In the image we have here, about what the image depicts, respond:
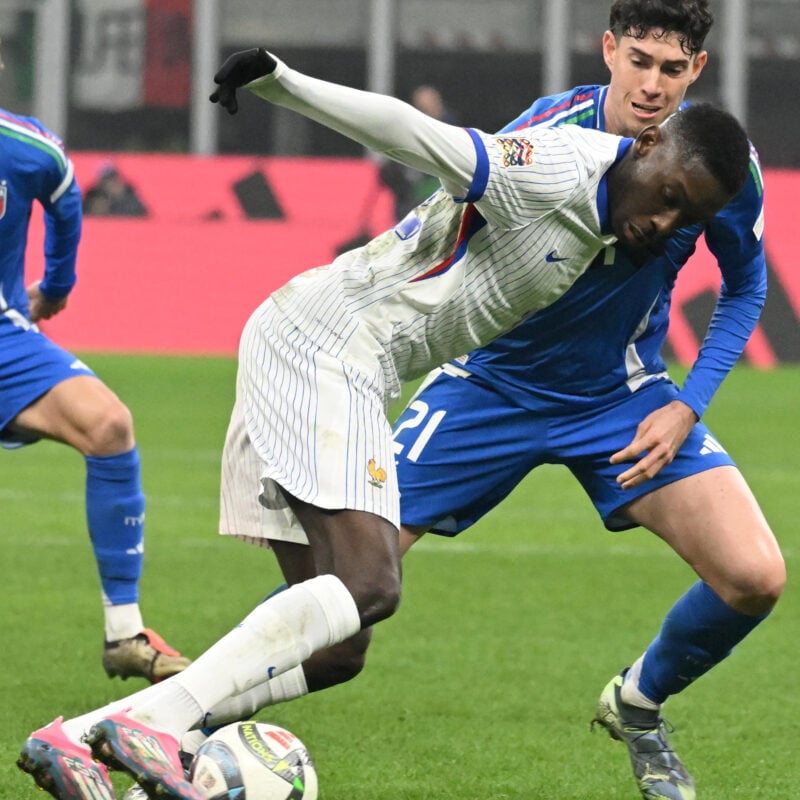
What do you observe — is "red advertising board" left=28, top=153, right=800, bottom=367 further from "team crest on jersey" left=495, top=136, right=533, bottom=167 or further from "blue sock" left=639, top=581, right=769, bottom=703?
"team crest on jersey" left=495, top=136, right=533, bottom=167

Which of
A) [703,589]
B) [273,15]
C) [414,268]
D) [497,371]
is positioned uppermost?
[414,268]

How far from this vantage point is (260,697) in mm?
4273

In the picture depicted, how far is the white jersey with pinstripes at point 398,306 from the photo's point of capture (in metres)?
3.99

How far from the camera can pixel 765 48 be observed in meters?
23.8

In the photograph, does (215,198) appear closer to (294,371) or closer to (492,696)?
(492,696)

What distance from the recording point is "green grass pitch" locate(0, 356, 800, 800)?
5.00 metres

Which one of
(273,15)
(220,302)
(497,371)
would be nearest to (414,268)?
(497,371)

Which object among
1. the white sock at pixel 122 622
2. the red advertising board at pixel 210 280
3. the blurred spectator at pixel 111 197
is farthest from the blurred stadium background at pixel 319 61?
the white sock at pixel 122 622

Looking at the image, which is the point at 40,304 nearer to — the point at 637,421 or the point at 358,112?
the point at 637,421

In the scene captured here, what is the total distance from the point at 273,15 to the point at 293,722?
19.5 meters

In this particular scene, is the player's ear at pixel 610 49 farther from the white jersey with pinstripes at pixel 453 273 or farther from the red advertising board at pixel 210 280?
the red advertising board at pixel 210 280

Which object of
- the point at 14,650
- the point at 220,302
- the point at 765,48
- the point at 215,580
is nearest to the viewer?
the point at 14,650

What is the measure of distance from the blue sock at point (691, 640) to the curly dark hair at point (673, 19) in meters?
1.55

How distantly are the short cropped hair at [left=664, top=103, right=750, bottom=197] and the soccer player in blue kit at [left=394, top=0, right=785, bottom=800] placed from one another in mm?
629
